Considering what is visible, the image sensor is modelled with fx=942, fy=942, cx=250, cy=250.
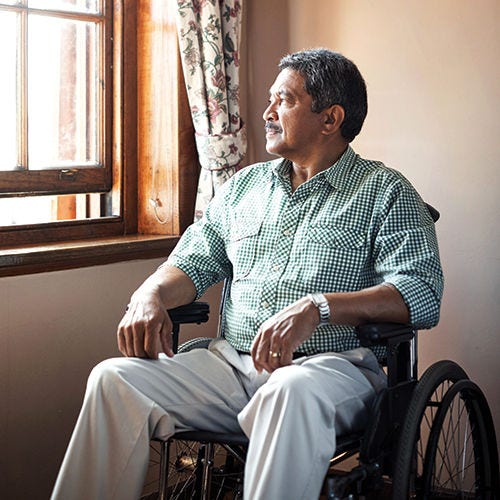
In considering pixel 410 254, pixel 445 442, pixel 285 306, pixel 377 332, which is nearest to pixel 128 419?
pixel 285 306

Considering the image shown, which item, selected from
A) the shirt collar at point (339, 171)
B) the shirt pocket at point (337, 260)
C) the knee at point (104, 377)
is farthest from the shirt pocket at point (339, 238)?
the knee at point (104, 377)

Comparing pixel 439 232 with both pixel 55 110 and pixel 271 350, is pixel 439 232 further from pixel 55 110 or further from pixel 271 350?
pixel 55 110

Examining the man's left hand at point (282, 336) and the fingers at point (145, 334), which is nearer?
the man's left hand at point (282, 336)

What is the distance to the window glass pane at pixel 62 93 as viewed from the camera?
2689mm

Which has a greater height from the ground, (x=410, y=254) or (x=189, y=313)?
(x=410, y=254)

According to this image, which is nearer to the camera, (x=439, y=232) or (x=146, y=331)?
(x=146, y=331)

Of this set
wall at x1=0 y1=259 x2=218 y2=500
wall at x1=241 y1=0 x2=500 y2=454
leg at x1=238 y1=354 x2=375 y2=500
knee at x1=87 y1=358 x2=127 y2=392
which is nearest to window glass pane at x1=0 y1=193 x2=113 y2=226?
wall at x1=0 y1=259 x2=218 y2=500

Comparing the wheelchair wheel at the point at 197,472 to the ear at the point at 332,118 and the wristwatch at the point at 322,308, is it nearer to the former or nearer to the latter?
the wristwatch at the point at 322,308

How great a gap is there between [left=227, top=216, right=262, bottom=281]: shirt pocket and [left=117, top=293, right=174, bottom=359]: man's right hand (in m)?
0.26

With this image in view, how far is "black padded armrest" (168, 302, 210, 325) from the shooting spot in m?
2.29

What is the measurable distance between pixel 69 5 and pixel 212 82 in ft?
1.55

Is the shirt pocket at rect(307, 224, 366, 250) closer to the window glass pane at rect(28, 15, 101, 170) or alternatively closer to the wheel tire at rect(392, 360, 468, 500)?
the wheel tire at rect(392, 360, 468, 500)

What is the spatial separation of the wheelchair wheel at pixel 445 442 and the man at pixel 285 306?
0.47ft

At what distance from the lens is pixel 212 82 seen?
2.83 m
